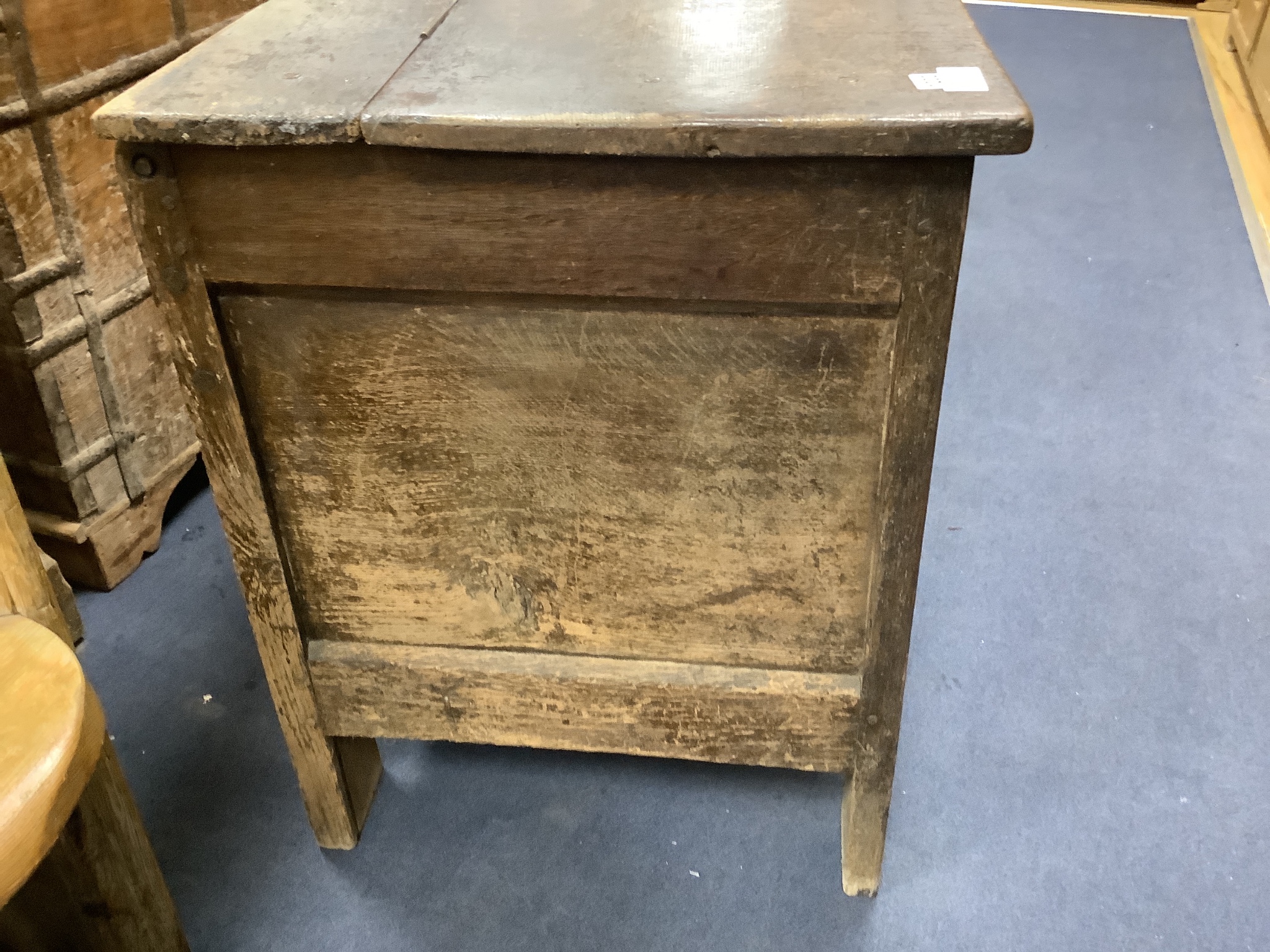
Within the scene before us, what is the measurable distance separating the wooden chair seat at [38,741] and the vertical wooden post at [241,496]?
0.21 m

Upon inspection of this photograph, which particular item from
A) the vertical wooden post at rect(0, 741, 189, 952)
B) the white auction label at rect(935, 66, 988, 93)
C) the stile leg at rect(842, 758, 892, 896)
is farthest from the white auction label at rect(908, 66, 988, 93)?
the vertical wooden post at rect(0, 741, 189, 952)

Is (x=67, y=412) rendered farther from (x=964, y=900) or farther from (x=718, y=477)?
(x=964, y=900)

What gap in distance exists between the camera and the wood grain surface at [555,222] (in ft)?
2.47

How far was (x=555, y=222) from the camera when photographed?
0.78m

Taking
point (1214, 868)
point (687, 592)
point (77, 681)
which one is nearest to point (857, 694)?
point (687, 592)

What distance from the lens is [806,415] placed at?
860 mm

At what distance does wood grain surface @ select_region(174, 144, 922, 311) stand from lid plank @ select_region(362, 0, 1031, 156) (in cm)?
3

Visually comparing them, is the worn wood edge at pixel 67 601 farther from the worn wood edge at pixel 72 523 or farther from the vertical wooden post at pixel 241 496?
the vertical wooden post at pixel 241 496

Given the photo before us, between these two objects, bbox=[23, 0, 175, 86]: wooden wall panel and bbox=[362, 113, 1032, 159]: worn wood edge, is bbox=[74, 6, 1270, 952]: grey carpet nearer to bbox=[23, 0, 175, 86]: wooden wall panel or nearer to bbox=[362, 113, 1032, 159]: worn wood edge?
bbox=[23, 0, 175, 86]: wooden wall panel

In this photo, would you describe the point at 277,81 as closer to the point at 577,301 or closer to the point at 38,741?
the point at 577,301

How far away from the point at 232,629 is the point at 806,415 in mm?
1036

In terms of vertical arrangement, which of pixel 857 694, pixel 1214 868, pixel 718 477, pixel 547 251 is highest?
pixel 547 251

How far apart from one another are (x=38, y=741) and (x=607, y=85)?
1.97ft

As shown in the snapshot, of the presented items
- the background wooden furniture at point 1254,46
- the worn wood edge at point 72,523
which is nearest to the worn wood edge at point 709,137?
the worn wood edge at point 72,523
